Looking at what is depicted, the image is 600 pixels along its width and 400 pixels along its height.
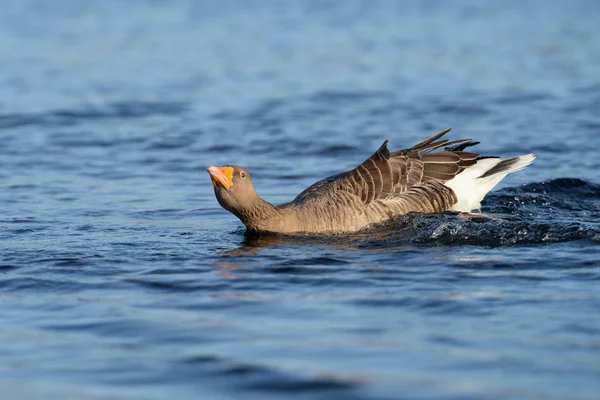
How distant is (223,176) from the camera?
35.0 ft

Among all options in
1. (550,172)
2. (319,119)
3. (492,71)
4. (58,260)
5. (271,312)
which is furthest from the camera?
(492,71)

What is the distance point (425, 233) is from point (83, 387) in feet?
17.1

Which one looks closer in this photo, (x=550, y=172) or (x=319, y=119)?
(x=550, y=172)

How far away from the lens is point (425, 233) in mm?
10719

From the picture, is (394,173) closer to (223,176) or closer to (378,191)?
(378,191)

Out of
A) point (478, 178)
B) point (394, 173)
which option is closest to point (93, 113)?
point (394, 173)

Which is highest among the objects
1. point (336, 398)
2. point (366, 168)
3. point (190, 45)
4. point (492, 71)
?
point (190, 45)

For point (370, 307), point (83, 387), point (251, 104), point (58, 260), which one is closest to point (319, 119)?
point (251, 104)

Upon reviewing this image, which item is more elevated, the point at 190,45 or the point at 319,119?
the point at 190,45

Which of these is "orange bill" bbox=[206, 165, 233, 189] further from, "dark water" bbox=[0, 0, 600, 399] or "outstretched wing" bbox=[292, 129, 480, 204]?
"outstretched wing" bbox=[292, 129, 480, 204]

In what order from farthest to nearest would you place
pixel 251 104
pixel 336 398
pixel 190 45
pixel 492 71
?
pixel 190 45
pixel 492 71
pixel 251 104
pixel 336 398

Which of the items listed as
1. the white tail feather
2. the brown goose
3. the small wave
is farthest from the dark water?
the white tail feather

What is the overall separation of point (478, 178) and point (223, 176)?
11.6ft

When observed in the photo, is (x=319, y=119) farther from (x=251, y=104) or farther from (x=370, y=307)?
(x=370, y=307)
